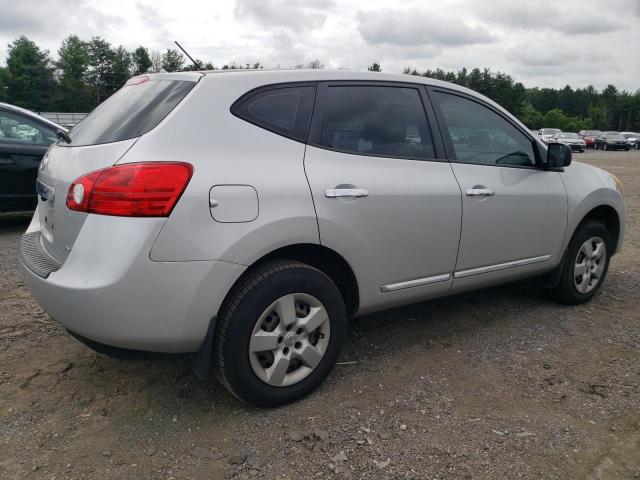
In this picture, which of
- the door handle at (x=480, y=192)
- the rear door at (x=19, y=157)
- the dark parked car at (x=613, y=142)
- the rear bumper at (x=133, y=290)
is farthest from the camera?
the dark parked car at (x=613, y=142)

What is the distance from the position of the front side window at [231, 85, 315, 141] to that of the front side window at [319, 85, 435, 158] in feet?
0.39

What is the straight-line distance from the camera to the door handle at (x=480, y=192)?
349 cm

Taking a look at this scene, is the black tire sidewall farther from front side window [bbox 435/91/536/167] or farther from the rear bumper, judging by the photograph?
the rear bumper

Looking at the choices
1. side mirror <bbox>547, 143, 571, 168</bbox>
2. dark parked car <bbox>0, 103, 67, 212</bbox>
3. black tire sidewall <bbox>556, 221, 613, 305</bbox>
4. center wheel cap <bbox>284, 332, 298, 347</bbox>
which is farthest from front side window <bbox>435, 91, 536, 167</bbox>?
dark parked car <bbox>0, 103, 67, 212</bbox>

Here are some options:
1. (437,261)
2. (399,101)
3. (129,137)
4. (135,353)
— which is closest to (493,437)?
(437,261)

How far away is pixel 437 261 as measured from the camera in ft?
11.1

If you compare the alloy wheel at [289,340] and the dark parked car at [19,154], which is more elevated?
the dark parked car at [19,154]

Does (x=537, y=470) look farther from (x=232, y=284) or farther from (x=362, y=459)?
(x=232, y=284)

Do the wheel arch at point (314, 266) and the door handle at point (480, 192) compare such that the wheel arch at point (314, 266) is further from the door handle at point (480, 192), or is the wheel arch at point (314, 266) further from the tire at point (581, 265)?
the tire at point (581, 265)

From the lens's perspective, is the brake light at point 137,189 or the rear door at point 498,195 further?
the rear door at point 498,195

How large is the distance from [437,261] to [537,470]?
1344 mm

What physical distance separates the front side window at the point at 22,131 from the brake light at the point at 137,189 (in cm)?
496

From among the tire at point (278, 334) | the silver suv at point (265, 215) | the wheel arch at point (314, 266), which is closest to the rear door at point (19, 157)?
the silver suv at point (265, 215)

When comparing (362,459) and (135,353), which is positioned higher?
(135,353)
